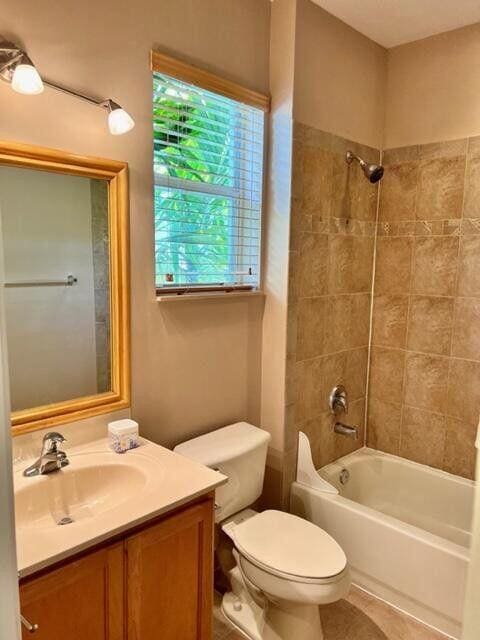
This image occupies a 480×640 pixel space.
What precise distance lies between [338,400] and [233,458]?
885 millimetres

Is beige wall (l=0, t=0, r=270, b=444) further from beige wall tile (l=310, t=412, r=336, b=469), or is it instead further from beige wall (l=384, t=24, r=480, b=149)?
beige wall (l=384, t=24, r=480, b=149)

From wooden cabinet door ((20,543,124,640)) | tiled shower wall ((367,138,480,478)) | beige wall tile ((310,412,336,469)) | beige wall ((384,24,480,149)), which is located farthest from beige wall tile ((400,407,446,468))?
wooden cabinet door ((20,543,124,640))

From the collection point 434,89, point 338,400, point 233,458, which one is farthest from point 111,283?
point 434,89

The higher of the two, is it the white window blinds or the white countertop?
the white window blinds

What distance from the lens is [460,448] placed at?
2510 mm

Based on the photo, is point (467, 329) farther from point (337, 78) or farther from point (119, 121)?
point (119, 121)

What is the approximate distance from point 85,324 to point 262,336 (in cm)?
92

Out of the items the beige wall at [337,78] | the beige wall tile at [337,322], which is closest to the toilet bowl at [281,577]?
the beige wall tile at [337,322]

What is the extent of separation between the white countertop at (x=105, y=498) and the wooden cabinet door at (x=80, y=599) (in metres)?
0.06

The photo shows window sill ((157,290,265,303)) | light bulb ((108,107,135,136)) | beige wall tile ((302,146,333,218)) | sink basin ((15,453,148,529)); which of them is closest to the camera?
sink basin ((15,453,148,529))

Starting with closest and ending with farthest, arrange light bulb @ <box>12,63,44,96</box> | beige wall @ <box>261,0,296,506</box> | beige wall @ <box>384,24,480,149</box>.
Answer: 1. light bulb @ <box>12,63,44,96</box>
2. beige wall @ <box>261,0,296,506</box>
3. beige wall @ <box>384,24,480,149</box>

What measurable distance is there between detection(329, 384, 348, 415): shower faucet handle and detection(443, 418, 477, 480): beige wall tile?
0.57 m

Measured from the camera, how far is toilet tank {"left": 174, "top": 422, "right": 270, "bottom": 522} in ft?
6.15

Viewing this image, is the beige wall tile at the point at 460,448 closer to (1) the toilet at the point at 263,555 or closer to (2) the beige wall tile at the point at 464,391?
(2) the beige wall tile at the point at 464,391
